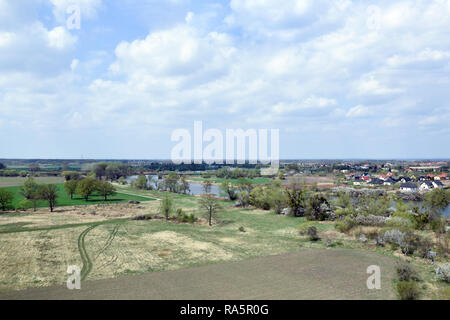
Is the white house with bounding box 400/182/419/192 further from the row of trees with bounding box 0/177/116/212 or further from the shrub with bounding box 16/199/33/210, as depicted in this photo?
the shrub with bounding box 16/199/33/210

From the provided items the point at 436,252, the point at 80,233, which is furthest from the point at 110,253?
the point at 436,252

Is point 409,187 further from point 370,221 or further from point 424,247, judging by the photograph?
point 424,247

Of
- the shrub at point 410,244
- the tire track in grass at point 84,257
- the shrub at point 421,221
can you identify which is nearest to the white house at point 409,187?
the shrub at point 421,221

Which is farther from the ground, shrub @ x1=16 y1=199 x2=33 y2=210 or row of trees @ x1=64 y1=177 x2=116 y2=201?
row of trees @ x1=64 y1=177 x2=116 y2=201

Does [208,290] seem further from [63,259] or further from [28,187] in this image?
[28,187]

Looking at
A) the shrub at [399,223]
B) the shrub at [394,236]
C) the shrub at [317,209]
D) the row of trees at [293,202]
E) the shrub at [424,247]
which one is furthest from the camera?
the row of trees at [293,202]

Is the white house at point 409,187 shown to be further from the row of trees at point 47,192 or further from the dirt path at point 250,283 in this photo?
the row of trees at point 47,192

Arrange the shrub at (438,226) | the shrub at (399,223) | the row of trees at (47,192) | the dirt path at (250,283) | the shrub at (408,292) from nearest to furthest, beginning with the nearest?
the shrub at (408,292), the dirt path at (250,283), the shrub at (399,223), the shrub at (438,226), the row of trees at (47,192)

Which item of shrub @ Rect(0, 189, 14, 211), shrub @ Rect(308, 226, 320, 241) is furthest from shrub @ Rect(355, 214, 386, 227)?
shrub @ Rect(0, 189, 14, 211)
